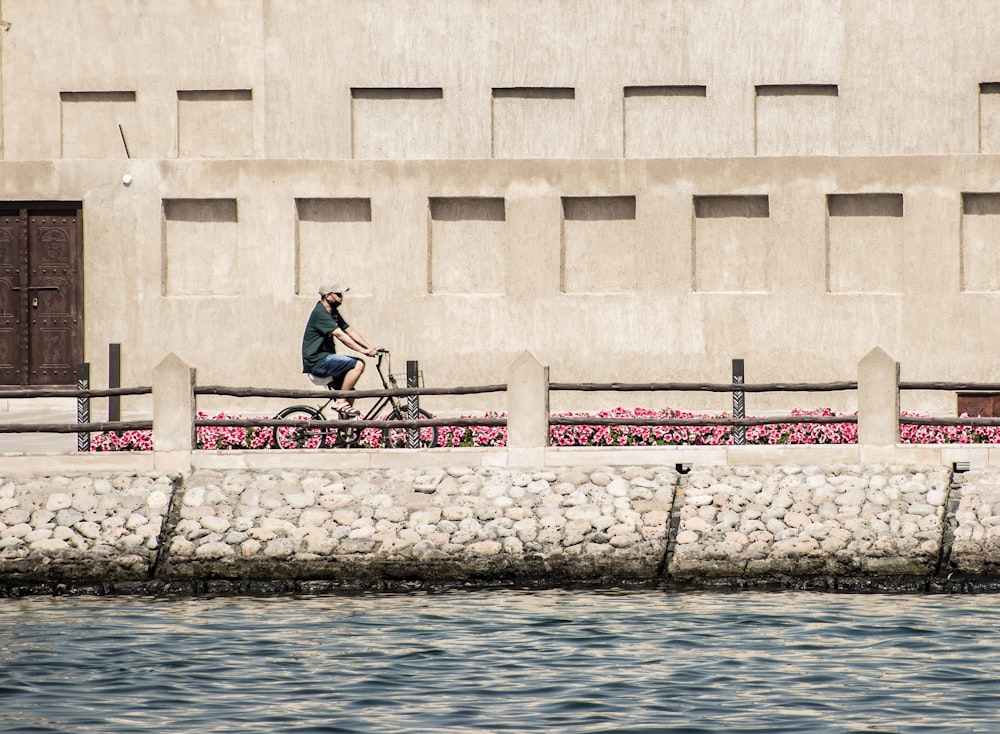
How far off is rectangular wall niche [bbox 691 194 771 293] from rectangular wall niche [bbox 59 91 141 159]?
9.03 meters

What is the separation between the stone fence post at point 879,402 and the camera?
2205cm

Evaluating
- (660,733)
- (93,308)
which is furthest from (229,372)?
(660,733)

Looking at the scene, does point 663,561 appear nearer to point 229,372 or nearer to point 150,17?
point 229,372

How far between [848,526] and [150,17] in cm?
1546

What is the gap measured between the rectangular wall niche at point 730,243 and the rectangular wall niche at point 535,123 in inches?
98.2

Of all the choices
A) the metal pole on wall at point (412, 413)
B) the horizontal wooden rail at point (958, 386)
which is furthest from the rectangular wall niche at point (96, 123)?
the horizontal wooden rail at point (958, 386)

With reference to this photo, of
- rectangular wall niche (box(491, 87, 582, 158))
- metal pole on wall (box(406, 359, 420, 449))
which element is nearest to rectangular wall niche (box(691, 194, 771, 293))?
rectangular wall niche (box(491, 87, 582, 158))

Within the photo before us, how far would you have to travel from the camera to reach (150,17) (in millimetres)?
31266

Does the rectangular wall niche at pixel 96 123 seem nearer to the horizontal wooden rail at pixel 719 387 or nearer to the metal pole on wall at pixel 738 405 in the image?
the horizontal wooden rail at pixel 719 387

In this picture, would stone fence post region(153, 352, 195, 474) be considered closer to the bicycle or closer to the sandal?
the bicycle

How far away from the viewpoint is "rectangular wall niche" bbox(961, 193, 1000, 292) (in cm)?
2955

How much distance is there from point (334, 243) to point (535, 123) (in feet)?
12.3

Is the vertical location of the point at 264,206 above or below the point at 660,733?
above

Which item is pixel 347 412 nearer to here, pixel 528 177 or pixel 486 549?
pixel 486 549
